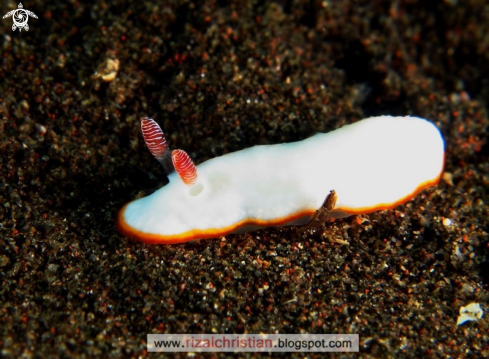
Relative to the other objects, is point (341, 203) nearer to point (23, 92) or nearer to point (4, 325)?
point (4, 325)

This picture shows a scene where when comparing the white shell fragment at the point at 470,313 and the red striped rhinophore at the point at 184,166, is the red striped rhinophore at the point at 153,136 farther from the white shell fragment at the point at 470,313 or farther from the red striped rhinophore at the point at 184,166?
the white shell fragment at the point at 470,313

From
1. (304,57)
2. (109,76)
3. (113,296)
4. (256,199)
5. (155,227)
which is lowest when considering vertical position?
(113,296)

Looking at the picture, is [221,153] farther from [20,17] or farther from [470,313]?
[20,17]

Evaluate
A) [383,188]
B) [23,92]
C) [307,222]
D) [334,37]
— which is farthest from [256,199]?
[334,37]

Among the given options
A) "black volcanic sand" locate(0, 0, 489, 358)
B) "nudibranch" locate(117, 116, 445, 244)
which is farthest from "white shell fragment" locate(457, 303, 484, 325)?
"nudibranch" locate(117, 116, 445, 244)

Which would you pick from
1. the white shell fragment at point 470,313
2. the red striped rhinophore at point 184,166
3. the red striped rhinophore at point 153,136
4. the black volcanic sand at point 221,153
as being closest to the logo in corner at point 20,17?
the black volcanic sand at point 221,153

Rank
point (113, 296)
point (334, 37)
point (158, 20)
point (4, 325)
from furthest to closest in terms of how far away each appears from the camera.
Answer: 1. point (334, 37)
2. point (158, 20)
3. point (113, 296)
4. point (4, 325)

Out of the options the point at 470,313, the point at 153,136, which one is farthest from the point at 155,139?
the point at 470,313
